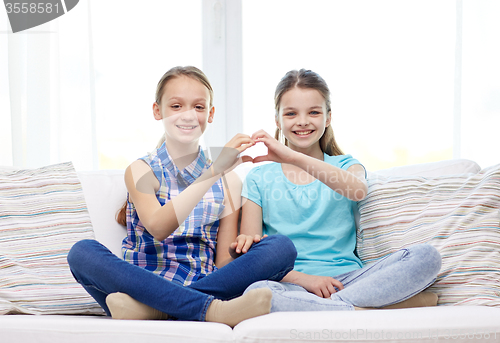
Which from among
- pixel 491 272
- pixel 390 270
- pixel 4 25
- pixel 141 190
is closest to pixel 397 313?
pixel 390 270

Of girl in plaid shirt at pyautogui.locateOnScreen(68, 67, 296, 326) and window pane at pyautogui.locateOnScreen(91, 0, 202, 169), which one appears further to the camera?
window pane at pyautogui.locateOnScreen(91, 0, 202, 169)

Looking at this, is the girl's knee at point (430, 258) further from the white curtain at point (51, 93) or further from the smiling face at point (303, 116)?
the white curtain at point (51, 93)

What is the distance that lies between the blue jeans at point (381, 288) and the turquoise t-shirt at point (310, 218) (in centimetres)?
25

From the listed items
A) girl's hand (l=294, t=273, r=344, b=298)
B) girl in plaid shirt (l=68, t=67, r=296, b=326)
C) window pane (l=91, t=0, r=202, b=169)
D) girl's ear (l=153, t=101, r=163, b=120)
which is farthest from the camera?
window pane (l=91, t=0, r=202, b=169)

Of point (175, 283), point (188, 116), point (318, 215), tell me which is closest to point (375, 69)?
point (318, 215)

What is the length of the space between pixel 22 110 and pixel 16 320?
1.22 meters

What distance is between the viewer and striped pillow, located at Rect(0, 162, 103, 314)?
1.12 m

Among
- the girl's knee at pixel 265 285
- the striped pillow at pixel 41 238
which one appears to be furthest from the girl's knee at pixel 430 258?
the striped pillow at pixel 41 238

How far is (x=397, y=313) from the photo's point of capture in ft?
2.88

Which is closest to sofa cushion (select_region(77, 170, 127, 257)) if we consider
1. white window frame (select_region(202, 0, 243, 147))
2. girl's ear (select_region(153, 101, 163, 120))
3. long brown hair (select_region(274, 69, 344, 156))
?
girl's ear (select_region(153, 101, 163, 120))

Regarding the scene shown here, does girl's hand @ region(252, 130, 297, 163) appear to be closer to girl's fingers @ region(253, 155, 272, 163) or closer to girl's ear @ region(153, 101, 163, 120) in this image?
girl's fingers @ region(253, 155, 272, 163)

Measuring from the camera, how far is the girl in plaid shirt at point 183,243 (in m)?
0.92

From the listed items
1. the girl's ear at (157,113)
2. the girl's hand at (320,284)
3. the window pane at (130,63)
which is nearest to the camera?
the girl's hand at (320,284)

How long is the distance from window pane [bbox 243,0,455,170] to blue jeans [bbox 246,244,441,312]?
43.7 inches
